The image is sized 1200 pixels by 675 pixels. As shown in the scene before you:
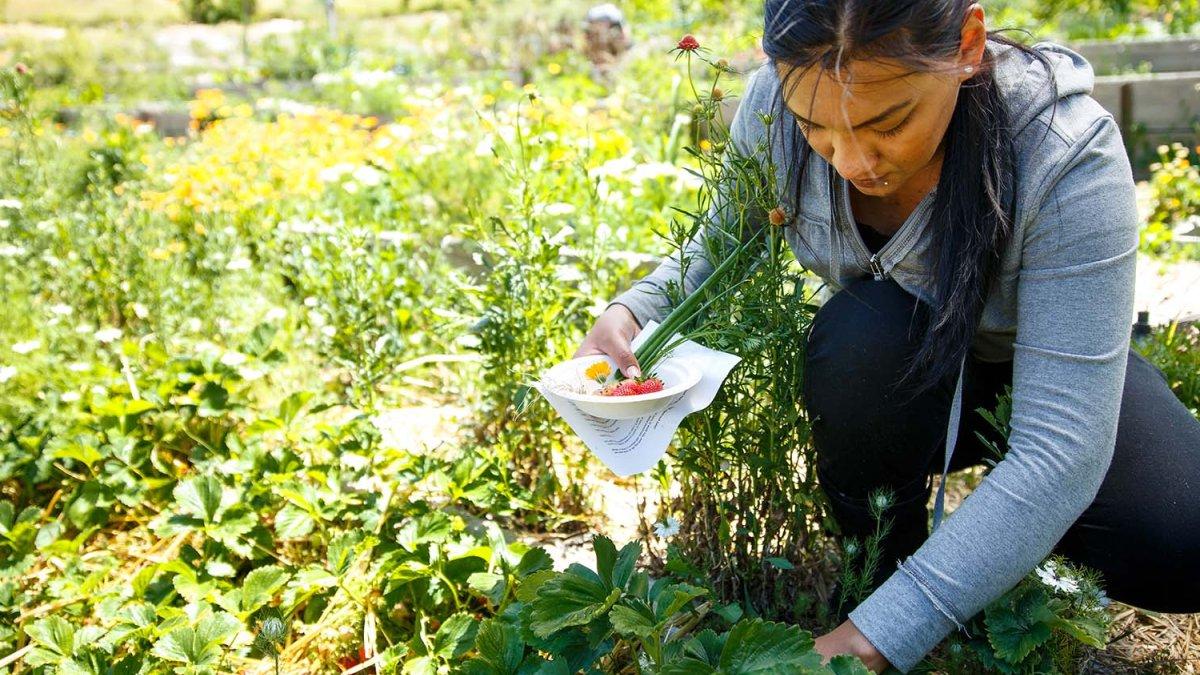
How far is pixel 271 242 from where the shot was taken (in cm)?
320

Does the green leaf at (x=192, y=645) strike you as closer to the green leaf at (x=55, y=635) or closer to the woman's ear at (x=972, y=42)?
the green leaf at (x=55, y=635)

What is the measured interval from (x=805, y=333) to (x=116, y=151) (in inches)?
160

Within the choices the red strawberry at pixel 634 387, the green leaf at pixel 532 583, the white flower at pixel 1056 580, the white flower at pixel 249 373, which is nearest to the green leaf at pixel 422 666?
the green leaf at pixel 532 583

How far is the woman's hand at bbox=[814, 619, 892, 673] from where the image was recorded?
122 centimetres

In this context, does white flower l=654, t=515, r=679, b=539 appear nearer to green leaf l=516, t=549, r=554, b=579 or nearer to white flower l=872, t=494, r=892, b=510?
green leaf l=516, t=549, r=554, b=579

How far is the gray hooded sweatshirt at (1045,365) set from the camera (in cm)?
122

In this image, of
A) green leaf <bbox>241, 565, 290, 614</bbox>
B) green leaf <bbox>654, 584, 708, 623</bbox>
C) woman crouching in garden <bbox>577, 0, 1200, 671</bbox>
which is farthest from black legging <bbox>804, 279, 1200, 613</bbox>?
green leaf <bbox>241, 565, 290, 614</bbox>

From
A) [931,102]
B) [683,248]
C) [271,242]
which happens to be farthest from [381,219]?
[931,102]

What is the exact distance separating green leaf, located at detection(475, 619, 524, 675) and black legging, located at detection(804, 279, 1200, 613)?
0.56m

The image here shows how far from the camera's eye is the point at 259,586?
1633 millimetres

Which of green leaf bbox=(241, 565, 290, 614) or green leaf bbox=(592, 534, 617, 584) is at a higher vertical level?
green leaf bbox=(592, 534, 617, 584)

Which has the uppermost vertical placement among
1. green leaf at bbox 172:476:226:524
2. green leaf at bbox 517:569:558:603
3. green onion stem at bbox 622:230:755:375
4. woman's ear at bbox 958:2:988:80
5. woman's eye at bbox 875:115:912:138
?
woman's ear at bbox 958:2:988:80

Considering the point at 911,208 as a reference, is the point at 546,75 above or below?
below

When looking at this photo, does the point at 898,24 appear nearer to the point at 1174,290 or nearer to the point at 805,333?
the point at 805,333
